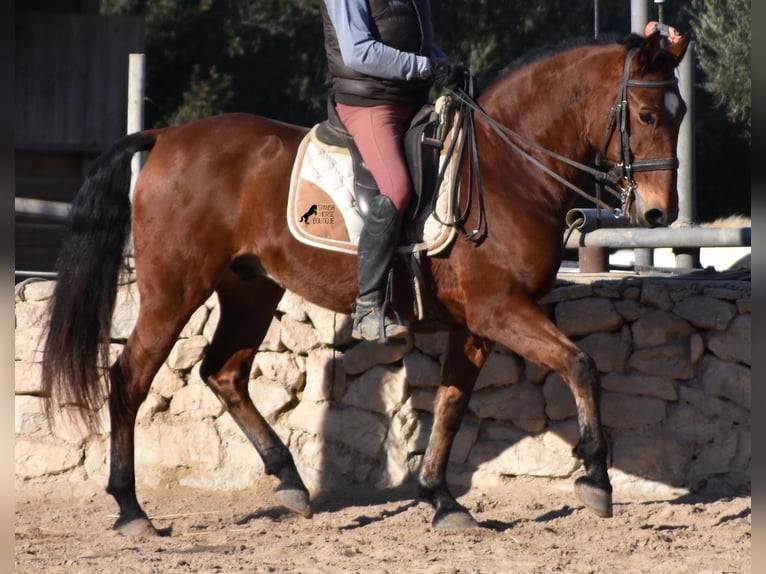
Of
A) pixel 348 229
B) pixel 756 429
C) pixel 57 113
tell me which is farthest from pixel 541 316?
pixel 57 113

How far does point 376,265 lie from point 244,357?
122cm

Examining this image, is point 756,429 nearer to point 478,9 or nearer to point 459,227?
point 459,227

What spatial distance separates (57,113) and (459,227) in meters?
9.02

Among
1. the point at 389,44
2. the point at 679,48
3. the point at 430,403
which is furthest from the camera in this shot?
the point at 430,403

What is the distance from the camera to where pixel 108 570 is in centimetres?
434

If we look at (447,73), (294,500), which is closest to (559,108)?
(447,73)

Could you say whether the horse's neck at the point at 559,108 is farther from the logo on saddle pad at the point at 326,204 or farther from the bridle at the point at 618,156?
the logo on saddle pad at the point at 326,204

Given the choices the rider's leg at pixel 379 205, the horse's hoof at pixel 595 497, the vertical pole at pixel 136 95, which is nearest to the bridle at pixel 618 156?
the rider's leg at pixel 379 205

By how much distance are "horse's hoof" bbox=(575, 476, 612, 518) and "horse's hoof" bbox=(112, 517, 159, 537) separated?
6.95ft

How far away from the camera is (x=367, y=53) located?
193 inches

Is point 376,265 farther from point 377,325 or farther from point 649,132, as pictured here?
point 649,132

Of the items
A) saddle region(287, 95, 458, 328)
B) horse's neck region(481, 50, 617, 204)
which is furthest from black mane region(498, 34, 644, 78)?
saddle region(287, 95, 458, 328)

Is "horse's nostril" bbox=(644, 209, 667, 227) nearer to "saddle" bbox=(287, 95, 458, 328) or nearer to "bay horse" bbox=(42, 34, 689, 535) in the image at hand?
"bay horse" bbox=(42, 34, 689, 535)

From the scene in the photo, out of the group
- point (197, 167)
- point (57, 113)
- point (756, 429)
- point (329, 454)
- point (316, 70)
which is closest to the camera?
point (756, 429)
